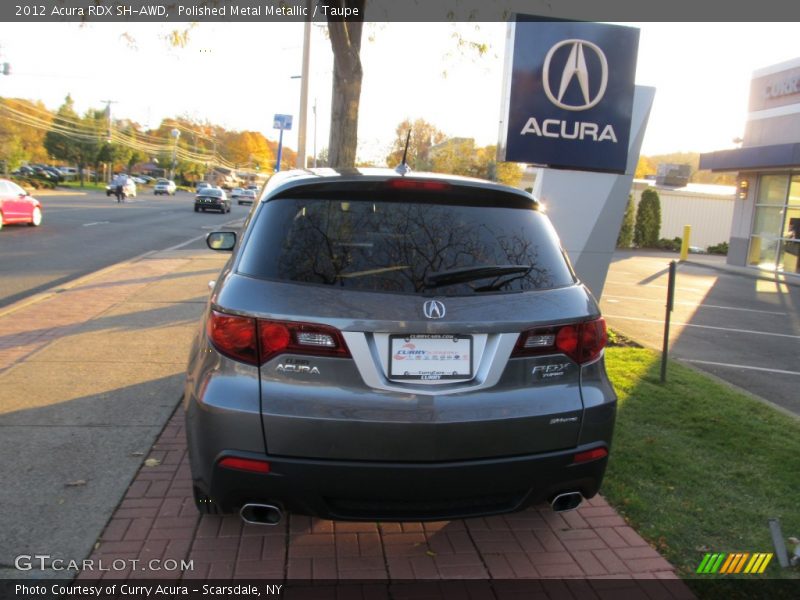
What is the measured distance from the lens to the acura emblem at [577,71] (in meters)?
7.35

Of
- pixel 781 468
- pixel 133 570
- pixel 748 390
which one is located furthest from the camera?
pixel 748 390

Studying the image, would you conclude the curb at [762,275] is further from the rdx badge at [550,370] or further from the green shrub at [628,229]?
the rdx badge at [550,370]

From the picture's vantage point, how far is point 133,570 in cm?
297

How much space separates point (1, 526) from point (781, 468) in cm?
468

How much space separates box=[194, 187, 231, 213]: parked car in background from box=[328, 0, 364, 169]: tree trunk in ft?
104

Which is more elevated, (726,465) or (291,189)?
(291,189)

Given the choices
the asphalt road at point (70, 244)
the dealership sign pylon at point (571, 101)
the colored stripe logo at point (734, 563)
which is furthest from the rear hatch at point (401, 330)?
the asphalt road at point (70, 244)

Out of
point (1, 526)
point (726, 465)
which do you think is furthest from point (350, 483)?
point (726, 465)

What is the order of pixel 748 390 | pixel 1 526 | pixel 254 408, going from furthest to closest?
pixel 748 390 → pixel 1 526 → pixel 254 408

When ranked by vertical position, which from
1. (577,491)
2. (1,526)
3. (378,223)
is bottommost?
(1,526)

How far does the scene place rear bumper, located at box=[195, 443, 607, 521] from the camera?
2650 millimetres

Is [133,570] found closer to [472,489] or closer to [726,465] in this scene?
[472,489]

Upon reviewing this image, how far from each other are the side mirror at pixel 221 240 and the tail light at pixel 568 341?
9.74 ft

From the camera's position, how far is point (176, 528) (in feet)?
10.9
